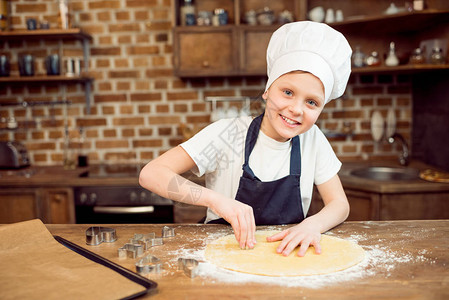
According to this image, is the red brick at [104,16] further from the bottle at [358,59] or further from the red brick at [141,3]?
the bottle at [358,59]

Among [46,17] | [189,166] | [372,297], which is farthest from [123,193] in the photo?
[372,297]

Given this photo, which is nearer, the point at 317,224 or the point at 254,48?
the point at 317,224

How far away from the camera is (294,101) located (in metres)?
1.27

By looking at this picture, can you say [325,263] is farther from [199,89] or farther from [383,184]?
[199,89]

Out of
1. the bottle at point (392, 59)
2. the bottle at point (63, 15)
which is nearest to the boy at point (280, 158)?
the bottle at point (392, 59)

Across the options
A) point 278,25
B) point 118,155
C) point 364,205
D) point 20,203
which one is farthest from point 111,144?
point 364,205

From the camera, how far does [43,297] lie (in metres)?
0.78

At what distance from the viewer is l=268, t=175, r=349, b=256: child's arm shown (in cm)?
105

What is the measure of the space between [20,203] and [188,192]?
1743 millimetres

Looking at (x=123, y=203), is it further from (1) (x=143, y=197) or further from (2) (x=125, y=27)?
(2) (x=125, y=27)

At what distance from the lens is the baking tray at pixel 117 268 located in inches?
32.1

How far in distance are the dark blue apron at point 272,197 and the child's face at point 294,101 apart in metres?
0.22

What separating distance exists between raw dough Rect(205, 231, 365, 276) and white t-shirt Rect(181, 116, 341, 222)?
1.31 feet

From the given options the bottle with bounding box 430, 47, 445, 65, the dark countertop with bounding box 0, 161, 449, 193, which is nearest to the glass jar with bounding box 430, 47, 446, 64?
the bottle with bounding box 430, 47, 445, 65
